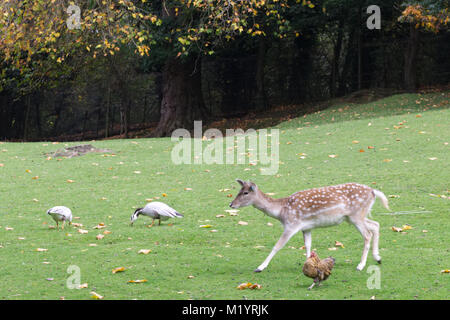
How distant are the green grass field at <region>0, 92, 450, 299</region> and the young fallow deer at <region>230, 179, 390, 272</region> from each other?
0.44 m

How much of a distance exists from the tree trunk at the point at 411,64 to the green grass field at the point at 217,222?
8.87 metres

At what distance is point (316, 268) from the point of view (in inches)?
273

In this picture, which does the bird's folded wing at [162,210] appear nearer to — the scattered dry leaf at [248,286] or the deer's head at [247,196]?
the deer's head at [247,196]

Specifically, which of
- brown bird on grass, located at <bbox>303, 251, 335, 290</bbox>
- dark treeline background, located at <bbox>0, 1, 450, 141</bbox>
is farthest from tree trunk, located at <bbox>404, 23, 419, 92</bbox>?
brown bird on grass, located at <bbox>303, 251, 335, 290</bbox>

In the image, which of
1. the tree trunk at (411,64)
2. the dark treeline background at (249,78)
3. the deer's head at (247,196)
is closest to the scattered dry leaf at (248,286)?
the deer's head at (247,196)

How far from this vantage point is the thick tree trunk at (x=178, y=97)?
30.4 m

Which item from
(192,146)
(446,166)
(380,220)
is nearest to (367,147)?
(446,166)

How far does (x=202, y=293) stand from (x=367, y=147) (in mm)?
11973

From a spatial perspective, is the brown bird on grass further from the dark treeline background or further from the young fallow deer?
the dark treeline background

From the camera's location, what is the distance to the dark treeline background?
3297 centimetres

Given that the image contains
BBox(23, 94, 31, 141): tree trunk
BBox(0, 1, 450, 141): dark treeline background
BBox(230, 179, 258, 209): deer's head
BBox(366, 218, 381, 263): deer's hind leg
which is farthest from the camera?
BBox(23, 94, 31, 141): tree trunk

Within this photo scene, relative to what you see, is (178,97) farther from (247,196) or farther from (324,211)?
(324,211)

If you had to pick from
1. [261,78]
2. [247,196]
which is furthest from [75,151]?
[261,78]
